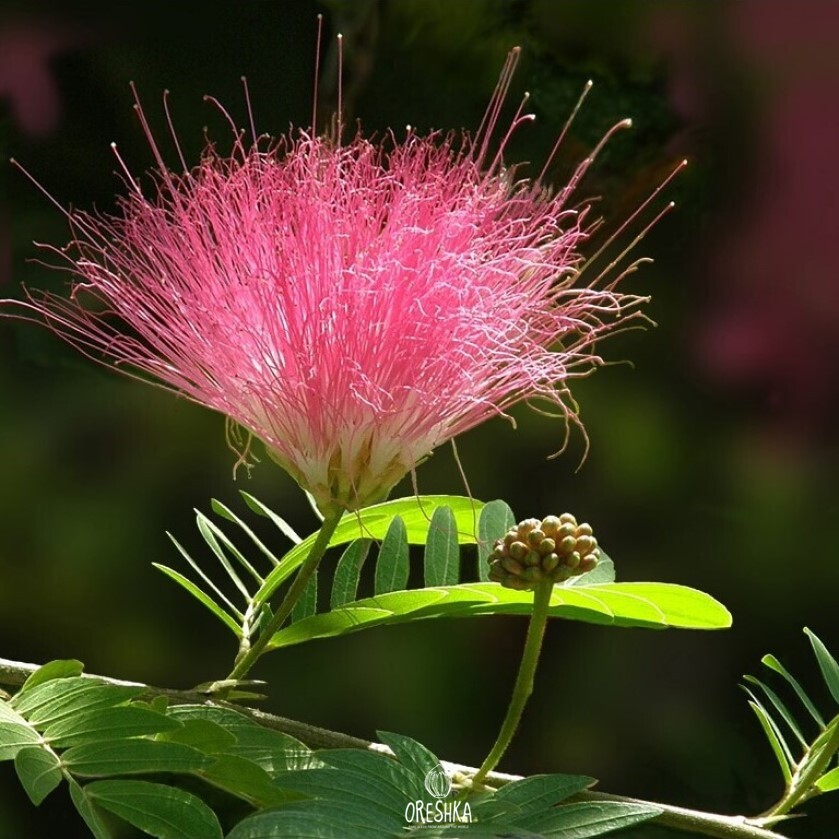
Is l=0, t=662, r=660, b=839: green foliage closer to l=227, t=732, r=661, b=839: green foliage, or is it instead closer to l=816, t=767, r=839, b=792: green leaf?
l=227, t=732, r=661, b=839: green foliage

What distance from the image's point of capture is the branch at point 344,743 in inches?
22.0

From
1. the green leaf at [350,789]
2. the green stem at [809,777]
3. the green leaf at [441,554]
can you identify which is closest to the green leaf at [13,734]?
the green leaf at [350,789]

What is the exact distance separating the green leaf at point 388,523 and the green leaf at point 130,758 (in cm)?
18

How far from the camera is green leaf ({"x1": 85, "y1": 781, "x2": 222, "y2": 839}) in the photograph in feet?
1.57

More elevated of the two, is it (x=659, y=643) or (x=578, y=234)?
(x=578, y=234)

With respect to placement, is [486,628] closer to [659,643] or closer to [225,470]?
[659,643]

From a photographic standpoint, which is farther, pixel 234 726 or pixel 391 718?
pixel 391 718

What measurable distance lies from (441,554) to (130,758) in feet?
0.72

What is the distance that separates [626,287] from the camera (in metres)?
1.28

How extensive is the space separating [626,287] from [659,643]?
0.33 metres

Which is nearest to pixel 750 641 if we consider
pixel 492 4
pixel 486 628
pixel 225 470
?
pixel 486 628

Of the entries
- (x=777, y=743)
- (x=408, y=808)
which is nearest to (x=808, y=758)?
(x=777, y=743)

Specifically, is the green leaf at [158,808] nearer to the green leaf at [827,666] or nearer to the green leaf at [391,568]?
the green leaf at [391,568]

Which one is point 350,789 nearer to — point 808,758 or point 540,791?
point 540,791
